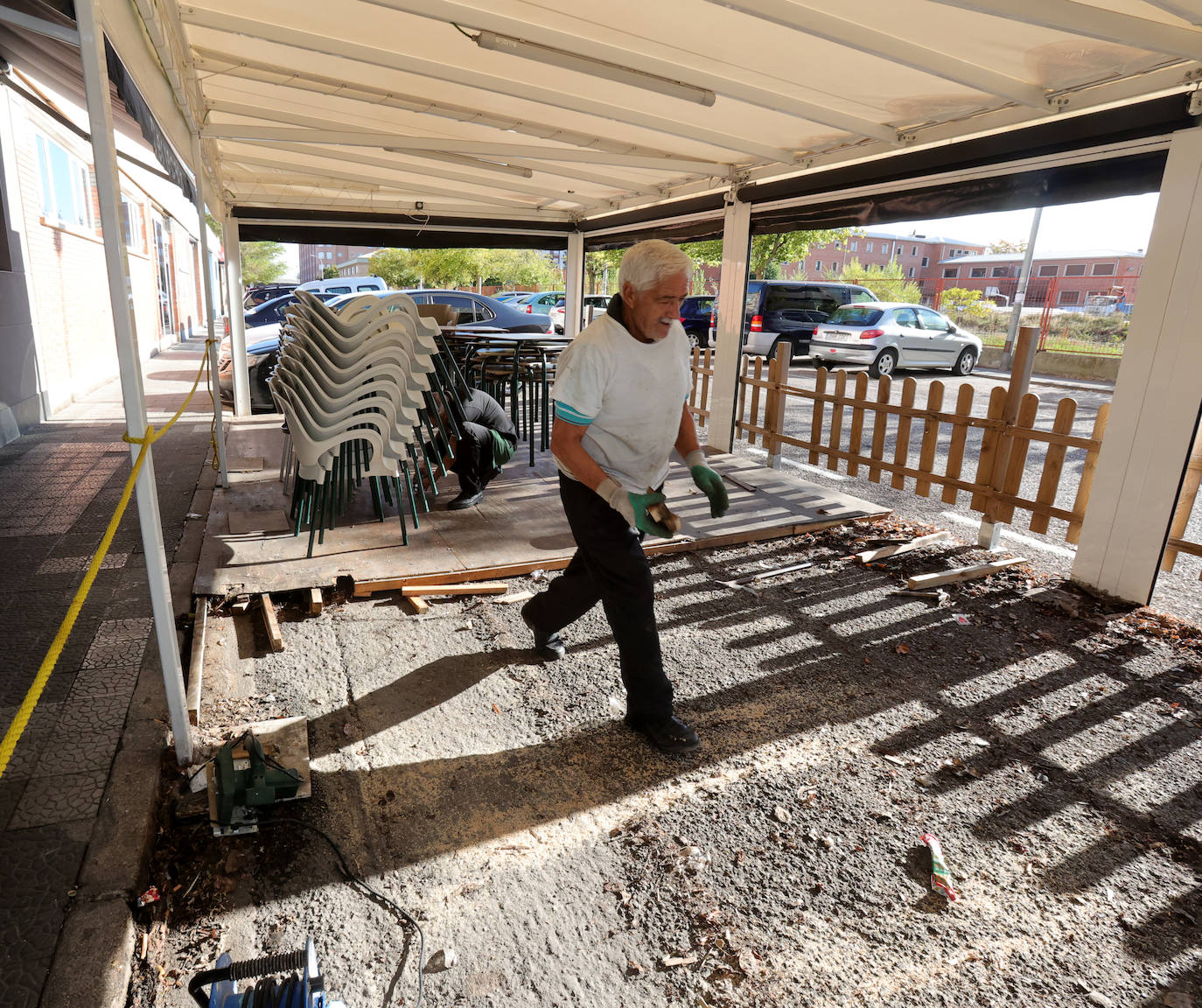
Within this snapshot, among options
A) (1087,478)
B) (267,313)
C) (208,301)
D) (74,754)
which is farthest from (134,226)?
(1087,478)

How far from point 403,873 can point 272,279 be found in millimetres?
91561

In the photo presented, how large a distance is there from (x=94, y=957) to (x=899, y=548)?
16.9 feet

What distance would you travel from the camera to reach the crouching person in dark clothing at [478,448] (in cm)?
602

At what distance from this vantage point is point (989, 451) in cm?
571

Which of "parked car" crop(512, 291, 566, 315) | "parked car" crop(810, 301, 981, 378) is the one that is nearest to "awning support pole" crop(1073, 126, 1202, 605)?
"parked car" crop(810, 301, 981, 378)

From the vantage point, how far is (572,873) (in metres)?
2.46

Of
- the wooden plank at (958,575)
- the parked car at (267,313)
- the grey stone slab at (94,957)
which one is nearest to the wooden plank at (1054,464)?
the wooden plank at (958,575)

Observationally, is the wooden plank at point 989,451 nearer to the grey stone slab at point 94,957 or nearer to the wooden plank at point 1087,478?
the wooden plank at point 1087,478

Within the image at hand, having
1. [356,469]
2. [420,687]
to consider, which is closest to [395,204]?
[356,469]

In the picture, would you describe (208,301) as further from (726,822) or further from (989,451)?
(989,451)

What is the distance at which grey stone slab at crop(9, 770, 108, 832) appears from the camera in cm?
248

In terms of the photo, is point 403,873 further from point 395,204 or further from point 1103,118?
point 395,204

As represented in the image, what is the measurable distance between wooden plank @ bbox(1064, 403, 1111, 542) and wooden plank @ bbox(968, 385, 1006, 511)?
0.64 meters

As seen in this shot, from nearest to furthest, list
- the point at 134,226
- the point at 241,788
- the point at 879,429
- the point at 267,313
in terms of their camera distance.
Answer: the point at 241,788, the point at 879,429, the point at 267,313, the point at 134,226
